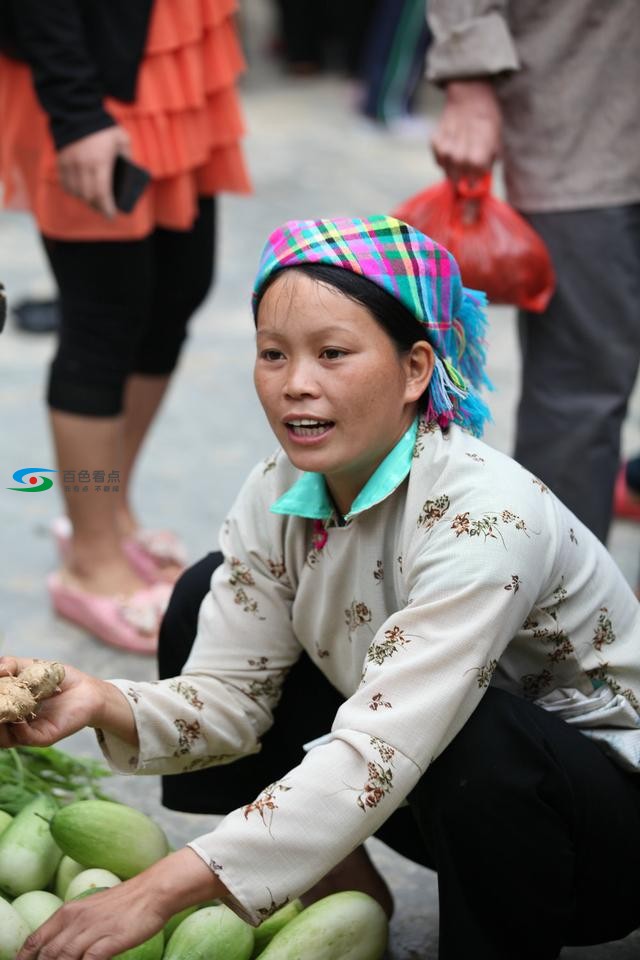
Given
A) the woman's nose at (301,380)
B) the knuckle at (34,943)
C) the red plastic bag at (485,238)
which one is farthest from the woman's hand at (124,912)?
the red plastic bag at (485,238)

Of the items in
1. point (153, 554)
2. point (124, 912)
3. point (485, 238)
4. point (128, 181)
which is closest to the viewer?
point (124, 912)

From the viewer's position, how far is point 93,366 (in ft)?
8.37

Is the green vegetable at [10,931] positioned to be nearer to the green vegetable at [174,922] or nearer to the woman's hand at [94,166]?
the green vegetable at [174,922]

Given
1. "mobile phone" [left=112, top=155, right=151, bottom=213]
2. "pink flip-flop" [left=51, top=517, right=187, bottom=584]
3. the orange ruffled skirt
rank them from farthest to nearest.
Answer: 1. "pink flip-flop" [left=51, top=517, right=187, bottom=584]
2. the orange ruffled skirt
3. "mobile phone" [left=112, top=155, right=151, bottom=213]

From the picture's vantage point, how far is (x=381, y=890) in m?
1.87

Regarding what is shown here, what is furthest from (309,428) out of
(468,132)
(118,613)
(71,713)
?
(118,613)

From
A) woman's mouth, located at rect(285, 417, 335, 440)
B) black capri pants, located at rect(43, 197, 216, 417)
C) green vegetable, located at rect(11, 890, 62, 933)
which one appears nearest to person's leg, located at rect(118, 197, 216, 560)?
black capri pants, located at rect(43, 197, 216, 417)

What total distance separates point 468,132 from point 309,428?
90 centimetres

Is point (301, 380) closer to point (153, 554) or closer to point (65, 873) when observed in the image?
point (65, 873)

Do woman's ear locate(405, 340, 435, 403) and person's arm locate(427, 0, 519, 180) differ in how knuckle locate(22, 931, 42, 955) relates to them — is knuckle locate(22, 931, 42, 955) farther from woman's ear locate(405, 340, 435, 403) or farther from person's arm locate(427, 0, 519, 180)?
person's arm locate(427, 0, 519, 180)

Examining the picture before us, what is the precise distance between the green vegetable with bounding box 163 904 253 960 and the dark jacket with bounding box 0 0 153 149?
1.33m

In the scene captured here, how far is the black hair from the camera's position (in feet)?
5.15

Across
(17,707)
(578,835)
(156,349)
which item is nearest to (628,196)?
(156,349)

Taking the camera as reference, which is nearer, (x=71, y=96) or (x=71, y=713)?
(x=71, y=713)
